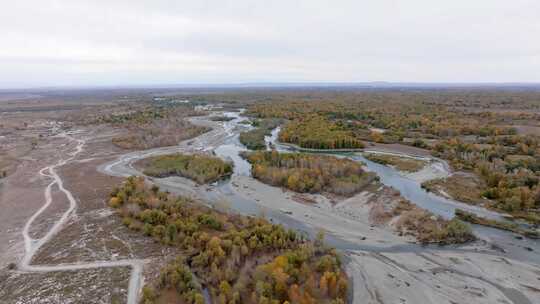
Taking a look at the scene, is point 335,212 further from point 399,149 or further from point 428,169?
point 399,149

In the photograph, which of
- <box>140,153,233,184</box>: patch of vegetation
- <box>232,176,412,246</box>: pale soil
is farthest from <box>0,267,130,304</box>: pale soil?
<box>140,153,233,184</box>: patch of vegetation

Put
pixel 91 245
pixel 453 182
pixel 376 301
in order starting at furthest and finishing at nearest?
pixel 453 182 → pixel 91 245 → pixel 376 301

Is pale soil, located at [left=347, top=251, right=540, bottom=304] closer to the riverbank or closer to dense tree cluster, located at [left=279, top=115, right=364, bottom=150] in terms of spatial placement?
the riverbank

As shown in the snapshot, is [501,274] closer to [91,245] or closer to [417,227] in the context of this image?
[417,227]

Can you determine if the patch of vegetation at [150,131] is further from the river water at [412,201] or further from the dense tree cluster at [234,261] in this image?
the dense tree cluster at [234,261]

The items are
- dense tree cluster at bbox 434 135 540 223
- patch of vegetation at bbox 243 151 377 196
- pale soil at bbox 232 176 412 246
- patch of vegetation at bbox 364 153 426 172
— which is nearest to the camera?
pale soil at bbox 232 176 412 246

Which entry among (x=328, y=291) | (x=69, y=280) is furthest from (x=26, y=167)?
(x=328, y=291)
